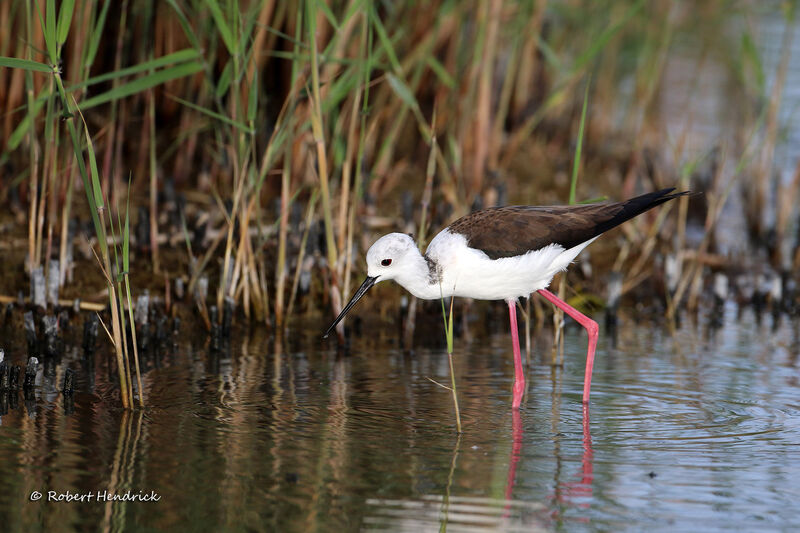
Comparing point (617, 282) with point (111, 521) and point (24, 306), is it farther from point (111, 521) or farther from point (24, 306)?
point (111, 521)

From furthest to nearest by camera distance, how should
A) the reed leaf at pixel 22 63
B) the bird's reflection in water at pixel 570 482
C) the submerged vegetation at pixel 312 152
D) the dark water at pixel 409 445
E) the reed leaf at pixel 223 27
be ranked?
the submerged vegetation at pixel 312 152
the reed leaf at pixel 223 27
the reed leaf at pixel 22 63
the bird's reflection in water at pixel 570 482
the dark water at pixel 409 445

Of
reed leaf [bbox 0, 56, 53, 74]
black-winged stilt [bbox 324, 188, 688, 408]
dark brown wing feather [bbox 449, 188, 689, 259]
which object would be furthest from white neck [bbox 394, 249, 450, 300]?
reed leaf [bbox 0, 56, 53, 74]

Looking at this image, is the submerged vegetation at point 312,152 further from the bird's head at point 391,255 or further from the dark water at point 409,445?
the bird's head at point 391,255

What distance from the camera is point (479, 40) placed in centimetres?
790

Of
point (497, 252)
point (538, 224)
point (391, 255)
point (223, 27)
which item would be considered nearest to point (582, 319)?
point (538, 224)

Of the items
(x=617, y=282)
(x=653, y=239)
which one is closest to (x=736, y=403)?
(x=617, y=282)

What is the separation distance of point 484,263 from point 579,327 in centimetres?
192

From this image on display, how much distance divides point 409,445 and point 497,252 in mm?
1158

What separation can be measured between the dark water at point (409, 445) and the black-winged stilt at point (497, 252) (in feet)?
1.24

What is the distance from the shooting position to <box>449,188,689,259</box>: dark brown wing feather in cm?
547

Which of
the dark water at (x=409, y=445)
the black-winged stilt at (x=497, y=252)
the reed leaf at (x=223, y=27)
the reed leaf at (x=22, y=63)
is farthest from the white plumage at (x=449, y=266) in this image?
the reed leaf at (x=22, y=63)

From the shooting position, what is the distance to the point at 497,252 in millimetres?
5438

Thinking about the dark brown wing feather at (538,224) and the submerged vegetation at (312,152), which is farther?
the submerged vegetation at (312,152)

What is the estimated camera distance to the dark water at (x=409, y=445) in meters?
3.97
